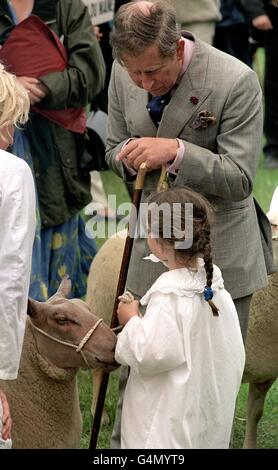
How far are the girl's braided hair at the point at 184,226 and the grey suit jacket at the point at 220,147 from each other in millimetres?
196

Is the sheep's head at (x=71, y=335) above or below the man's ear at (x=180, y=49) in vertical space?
below

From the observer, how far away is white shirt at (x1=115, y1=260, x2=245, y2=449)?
3.89m

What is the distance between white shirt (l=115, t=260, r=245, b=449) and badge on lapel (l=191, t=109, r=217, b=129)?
51 centimetres

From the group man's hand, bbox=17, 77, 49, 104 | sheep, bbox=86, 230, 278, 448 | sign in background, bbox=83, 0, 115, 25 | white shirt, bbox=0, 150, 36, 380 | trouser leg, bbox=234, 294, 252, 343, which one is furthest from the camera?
sign in background, bbox=83, 0, 115, 25

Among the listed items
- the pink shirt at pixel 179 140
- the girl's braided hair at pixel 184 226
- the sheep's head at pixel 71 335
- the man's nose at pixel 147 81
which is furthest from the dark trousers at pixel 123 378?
the man's nose at pixel 147 81

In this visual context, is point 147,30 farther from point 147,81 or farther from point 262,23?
point 262,23

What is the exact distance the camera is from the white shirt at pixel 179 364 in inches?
153

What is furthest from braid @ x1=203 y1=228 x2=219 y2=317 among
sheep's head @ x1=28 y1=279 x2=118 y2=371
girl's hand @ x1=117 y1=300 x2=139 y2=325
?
sheep's head @ x1=28 y1=279 x2=118 y2=371

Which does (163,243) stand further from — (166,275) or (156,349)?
(156,349)

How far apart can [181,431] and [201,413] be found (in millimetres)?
101

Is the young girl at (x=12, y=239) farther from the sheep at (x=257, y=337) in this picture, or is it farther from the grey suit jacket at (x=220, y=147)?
the sheep at (x=257, y=337)

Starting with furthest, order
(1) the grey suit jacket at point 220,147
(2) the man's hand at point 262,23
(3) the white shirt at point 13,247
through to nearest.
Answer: (2) the man's hand at point 262,23
(1) the grey suit jacket at point 220,147
(3) the white shirt at point 13,247

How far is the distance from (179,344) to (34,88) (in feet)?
8.20

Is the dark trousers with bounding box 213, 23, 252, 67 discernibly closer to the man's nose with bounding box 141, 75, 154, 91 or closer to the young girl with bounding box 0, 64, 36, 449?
the man's nose with bounding box 141, 75, 154, 91
